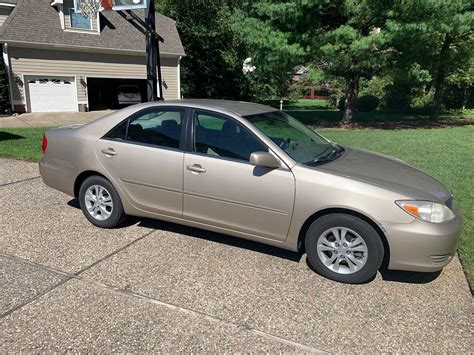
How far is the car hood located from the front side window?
70 centimetres

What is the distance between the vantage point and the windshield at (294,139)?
3934mm

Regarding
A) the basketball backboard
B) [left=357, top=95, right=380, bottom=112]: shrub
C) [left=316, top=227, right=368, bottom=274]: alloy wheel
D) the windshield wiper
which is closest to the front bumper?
[left=316, top=227, right=368, bottom=274]: alloy wheel

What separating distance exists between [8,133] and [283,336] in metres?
→ 12.5

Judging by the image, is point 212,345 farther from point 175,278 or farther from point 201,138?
point 201,138

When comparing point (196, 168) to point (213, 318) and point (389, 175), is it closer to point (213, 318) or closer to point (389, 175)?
point (213, 318)

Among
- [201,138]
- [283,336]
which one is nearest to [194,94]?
[201,138]

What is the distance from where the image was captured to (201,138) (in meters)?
4.09

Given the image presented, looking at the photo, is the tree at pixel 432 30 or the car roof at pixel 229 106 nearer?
the car roof at pixel 229 106

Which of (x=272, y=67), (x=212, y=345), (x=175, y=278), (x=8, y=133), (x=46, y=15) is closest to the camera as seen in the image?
(x=212, y=345)

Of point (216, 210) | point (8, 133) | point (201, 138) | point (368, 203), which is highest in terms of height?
point (201, 138)

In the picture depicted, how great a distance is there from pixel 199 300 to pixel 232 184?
1117 mm

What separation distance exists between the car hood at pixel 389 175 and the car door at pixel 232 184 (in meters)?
0.51

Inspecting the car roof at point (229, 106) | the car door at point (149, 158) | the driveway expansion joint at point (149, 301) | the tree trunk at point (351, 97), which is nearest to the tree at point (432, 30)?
the tree trunk at point (351, 97)

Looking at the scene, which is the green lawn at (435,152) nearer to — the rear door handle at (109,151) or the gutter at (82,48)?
the rear door handle at (109,151)
